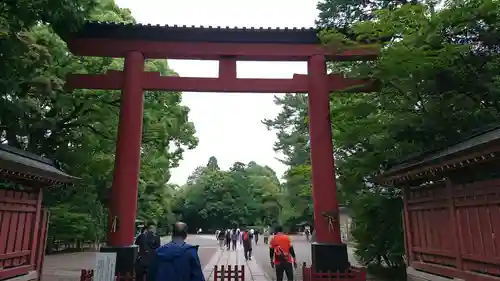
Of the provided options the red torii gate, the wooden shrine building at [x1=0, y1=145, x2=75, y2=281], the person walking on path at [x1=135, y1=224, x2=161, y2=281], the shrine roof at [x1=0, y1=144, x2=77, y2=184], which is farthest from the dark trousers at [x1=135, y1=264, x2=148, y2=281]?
the red torii gate

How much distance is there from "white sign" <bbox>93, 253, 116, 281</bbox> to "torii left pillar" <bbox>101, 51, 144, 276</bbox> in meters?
3.23

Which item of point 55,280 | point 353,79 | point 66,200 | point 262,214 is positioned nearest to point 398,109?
point 353,79

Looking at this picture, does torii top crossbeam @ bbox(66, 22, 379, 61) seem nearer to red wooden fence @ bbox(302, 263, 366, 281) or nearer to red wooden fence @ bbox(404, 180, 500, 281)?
red wooden fence @ bbox(404, 180, 500, 281)

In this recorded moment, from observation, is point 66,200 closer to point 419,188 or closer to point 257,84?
point 257,84

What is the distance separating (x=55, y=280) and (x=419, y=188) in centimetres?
1139

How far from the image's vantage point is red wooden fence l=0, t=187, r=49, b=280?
27.1ft

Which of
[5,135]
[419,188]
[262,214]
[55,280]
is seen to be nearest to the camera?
[419,188]

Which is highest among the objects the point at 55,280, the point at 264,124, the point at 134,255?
the point at 264,124

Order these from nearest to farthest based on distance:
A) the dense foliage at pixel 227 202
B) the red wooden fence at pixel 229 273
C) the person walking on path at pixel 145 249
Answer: the person walking on path at pixel 145 249 → the red wooden fence at pixel 229 273 → the dense foliage at pixel 227 202

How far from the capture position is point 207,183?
205 ft

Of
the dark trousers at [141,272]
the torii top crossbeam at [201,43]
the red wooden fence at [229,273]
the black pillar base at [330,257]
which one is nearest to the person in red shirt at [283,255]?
the red wooden fence at [229,273]

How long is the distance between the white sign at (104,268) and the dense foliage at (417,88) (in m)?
7.25

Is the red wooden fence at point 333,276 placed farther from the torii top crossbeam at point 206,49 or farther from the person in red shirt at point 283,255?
the torii top crossbeam at point 206,49

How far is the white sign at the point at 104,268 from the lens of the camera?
8.05 metres
